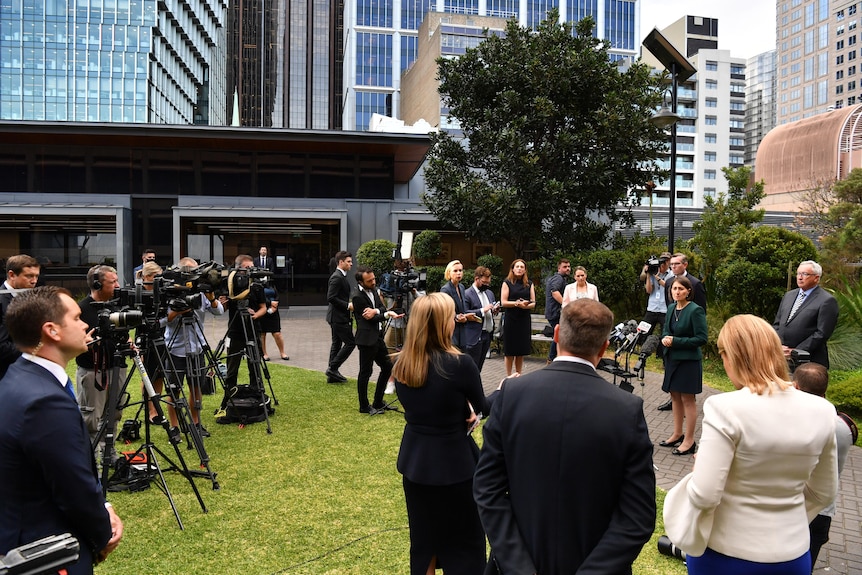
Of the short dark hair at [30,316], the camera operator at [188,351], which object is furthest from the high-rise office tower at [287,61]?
the short dark hair at [30,316]

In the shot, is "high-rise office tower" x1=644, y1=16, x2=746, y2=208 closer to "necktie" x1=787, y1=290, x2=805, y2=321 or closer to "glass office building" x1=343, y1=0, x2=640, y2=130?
"glass office building" x1=343, y1=0, x2=640, y2=130

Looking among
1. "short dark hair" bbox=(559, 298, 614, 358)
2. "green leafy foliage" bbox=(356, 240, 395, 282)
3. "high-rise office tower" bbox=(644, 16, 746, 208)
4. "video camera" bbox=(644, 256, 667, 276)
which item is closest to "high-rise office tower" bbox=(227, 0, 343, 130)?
"high-rise office tower" bbox=(644, 16, 746, 208)

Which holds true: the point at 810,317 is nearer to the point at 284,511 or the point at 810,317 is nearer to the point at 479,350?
the point at 479,350

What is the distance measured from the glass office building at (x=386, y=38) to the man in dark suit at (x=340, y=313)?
299 feet

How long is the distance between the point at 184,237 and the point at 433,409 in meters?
23.3

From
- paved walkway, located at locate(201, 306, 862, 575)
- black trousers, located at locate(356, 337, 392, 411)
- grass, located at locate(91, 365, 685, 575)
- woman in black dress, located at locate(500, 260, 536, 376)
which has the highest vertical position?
woman in black dress, located at locate(500, 260, 536, 376)

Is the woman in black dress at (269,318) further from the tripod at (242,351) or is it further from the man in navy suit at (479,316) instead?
the man in navy suit at (479,316)

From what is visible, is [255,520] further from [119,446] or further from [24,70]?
[24,70]

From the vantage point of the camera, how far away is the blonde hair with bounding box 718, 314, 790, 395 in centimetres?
253

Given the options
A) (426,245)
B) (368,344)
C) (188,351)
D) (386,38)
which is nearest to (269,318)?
(368,344)

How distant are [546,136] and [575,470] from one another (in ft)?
50.8

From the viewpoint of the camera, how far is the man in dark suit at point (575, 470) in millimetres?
2195

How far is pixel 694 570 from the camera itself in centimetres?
262

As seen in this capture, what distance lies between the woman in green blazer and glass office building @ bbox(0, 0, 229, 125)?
9234 cm
